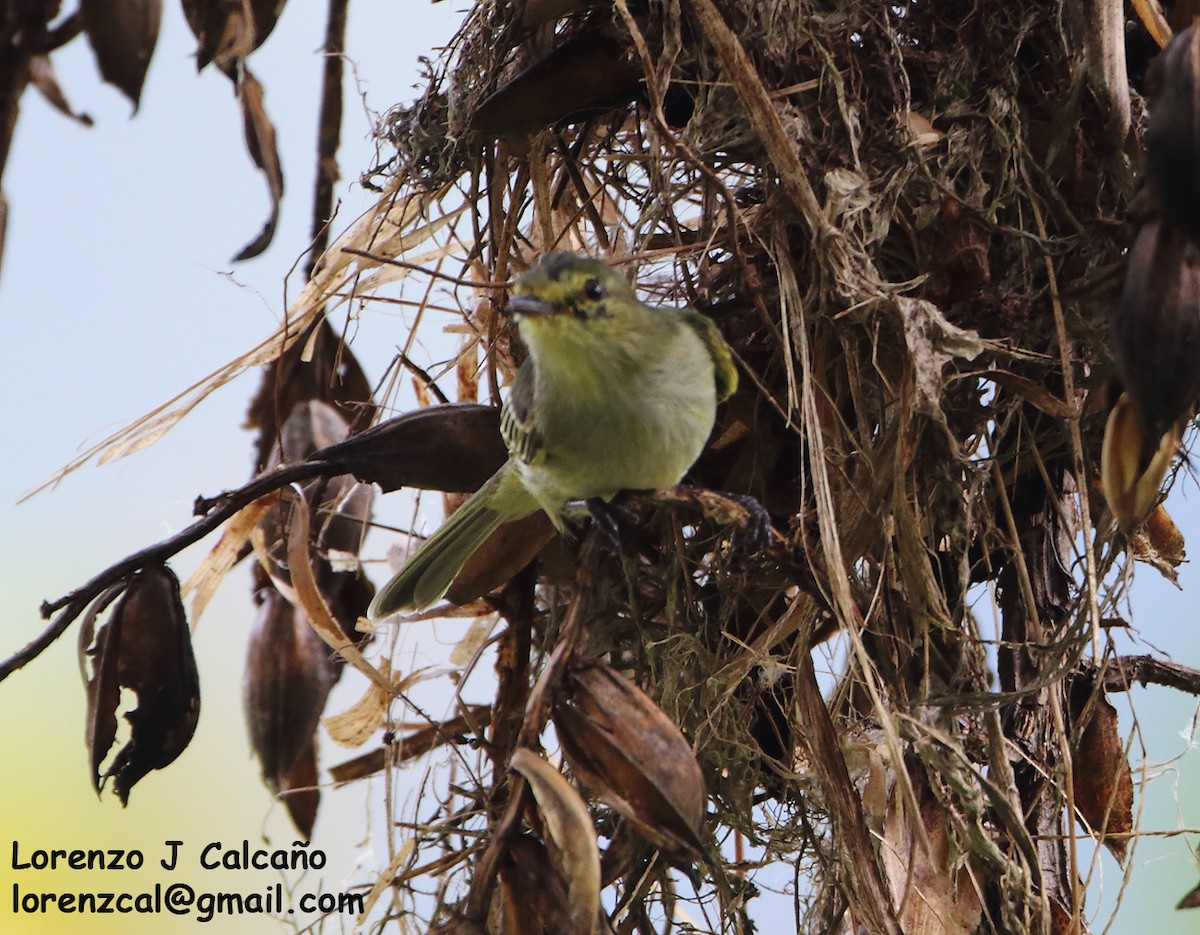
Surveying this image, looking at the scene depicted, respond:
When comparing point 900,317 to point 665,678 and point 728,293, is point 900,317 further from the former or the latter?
point 665,678

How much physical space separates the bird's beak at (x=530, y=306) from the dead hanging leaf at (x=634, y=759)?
557mm

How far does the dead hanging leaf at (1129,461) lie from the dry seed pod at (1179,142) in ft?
0.56

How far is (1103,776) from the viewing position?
5.44 feet

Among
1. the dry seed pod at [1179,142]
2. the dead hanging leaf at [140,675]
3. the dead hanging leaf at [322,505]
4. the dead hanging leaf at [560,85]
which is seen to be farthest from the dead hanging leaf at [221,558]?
the dry seed pod at [1179,142]

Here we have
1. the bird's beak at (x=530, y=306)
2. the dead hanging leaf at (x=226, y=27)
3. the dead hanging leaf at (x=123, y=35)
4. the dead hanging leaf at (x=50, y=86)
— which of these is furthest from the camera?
the bird's beak at (x=530, y=306)

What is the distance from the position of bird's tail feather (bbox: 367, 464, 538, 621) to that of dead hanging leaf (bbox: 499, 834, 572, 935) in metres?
0.56

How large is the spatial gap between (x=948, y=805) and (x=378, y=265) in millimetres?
1114

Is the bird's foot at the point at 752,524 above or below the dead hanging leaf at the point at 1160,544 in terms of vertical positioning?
below

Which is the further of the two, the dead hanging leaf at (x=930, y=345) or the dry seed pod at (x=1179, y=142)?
the dead hanging leaf at (x=930, y=345)

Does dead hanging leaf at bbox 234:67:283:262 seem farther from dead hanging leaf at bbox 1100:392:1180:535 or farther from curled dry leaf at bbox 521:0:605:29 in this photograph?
dead hanging leaf at bbox 1100:392:1180:535

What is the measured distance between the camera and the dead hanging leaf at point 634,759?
3.95 ft

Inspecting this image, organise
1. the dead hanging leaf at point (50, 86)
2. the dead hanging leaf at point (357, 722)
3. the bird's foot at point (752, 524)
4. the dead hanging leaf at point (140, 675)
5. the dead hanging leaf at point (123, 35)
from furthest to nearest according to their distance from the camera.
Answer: the dead hanging leaf at point (357, 722)
the bird's foot at point (752, 524)
the dead hanging leaf at point (140, 675)
the dead hanging leaf at point (50, 86)
the dead hanging leaf at point (123, 35)

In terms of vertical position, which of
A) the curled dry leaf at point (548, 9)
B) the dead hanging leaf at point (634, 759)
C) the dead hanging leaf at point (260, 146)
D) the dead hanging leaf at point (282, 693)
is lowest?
the dead hanging leaf at point (634, 759)

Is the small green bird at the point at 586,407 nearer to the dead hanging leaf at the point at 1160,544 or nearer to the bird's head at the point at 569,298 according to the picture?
the bird's head at the point at 569,298
